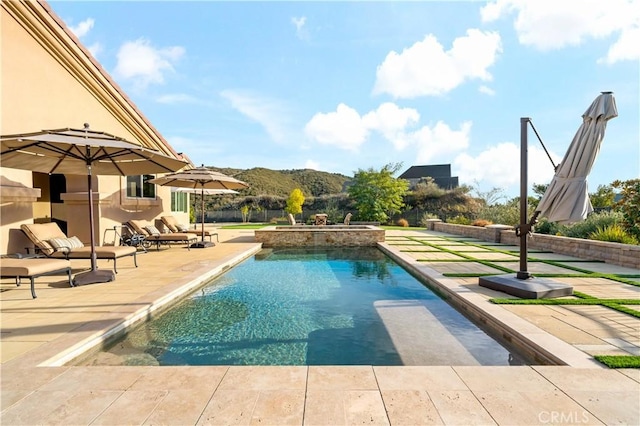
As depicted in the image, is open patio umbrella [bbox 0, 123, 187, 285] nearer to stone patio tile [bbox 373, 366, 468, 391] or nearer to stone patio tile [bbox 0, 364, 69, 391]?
stone patio tile [bbox 0, 364, 69, 391]

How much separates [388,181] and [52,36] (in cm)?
2195

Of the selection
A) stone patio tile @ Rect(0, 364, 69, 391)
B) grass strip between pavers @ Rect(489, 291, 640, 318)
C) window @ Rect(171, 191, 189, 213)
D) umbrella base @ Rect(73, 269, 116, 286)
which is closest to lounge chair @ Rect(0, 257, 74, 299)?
umbrella base @ Rect(73, 269, 116, 286)

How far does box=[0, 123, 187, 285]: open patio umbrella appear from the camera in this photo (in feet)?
17.2

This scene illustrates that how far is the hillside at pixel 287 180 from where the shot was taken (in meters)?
50.9

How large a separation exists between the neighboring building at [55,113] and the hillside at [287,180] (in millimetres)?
36373

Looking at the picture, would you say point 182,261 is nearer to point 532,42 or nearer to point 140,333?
point 140,333

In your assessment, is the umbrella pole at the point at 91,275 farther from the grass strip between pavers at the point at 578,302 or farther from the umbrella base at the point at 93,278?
the grass strip between pavers at the point at 578,302

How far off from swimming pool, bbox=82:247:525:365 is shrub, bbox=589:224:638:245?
6284 mm

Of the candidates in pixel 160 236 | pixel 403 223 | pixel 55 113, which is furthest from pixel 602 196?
pixel 55 113

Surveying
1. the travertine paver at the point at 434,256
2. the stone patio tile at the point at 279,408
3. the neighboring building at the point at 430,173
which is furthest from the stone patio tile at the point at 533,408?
the neighboring building at the point at 430,173

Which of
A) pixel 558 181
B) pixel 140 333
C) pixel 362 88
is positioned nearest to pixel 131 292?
pixel 140 333

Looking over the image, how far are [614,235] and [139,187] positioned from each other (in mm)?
15176

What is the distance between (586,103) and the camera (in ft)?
16.9

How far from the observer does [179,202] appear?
1655cm
